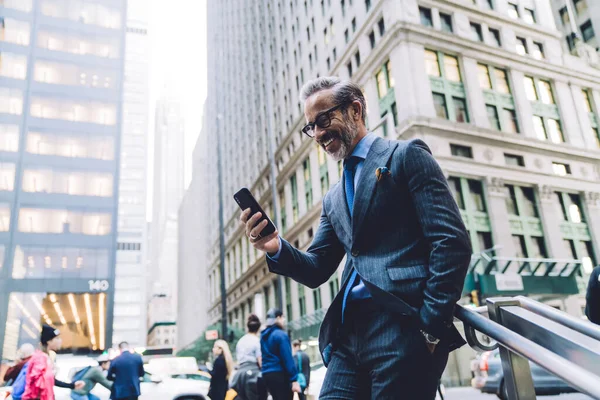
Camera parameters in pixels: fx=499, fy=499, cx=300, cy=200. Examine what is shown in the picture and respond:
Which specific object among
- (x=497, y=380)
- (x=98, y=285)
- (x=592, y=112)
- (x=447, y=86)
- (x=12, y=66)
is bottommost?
(x=497, y=380)

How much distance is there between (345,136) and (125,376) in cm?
848

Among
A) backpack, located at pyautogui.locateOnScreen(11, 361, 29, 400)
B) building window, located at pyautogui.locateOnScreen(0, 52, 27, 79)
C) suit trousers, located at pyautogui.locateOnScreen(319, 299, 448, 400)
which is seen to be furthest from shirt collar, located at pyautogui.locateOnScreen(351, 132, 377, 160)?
building window, located at pyautogui.locateOnScreen(0, 52, 27, 79)

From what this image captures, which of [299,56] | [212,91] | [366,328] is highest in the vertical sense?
[212,91]

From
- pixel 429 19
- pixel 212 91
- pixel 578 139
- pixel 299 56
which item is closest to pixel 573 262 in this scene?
pixel 578 139

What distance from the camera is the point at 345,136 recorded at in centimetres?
239

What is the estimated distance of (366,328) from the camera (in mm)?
2051

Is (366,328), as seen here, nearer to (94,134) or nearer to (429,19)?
(429,19)

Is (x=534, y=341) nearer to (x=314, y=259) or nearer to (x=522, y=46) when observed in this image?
(x=314, y=259)

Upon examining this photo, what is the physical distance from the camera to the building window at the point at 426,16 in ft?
98.0

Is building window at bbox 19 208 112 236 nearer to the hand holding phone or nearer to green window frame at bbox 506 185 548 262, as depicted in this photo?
green window frame at bbox 506 185 548 262

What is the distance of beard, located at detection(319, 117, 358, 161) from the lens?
238 centimetres

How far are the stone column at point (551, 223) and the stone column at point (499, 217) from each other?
2.79 m

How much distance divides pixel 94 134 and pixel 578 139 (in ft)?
130

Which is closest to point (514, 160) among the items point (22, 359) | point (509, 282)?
point (509, 282)
